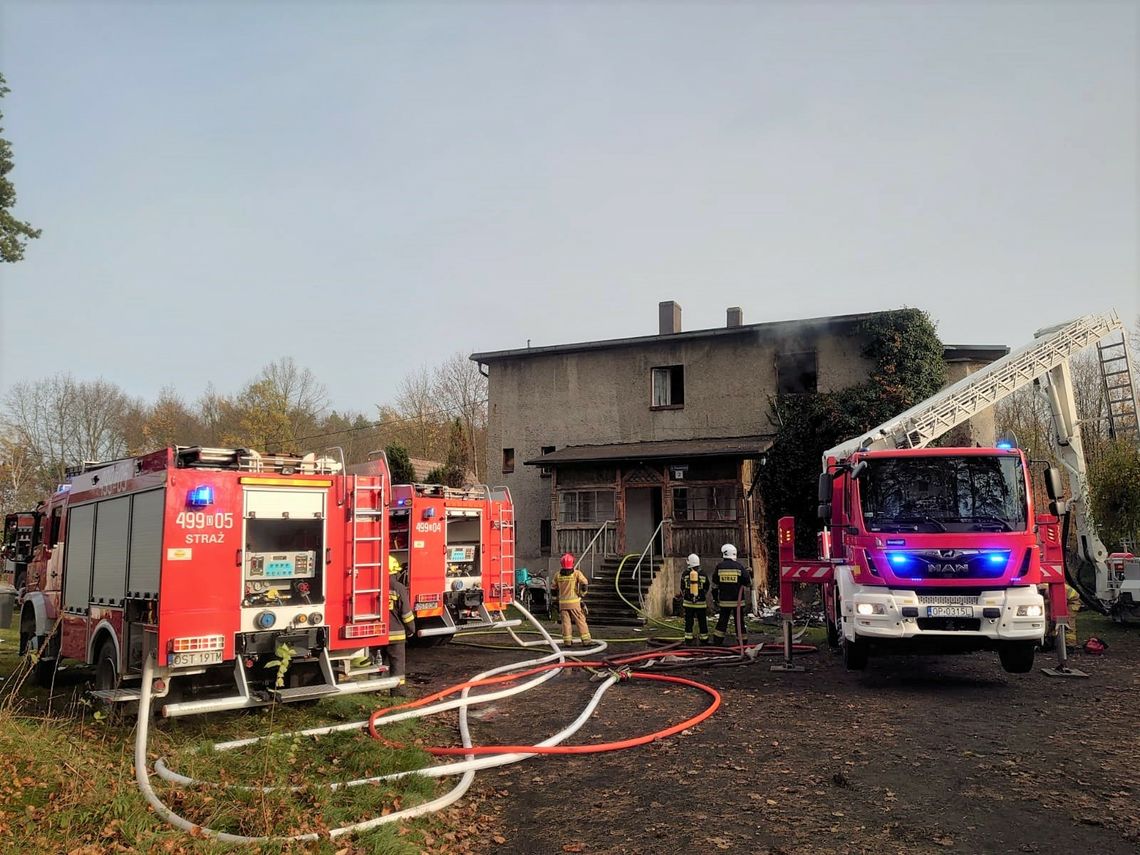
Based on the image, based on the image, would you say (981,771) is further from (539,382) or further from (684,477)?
(539,382)

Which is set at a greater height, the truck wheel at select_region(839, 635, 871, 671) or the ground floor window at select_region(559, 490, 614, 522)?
the ground floor window at select_region(559, 490, 614, 522)

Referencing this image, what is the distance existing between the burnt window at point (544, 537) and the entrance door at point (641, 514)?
292 cm

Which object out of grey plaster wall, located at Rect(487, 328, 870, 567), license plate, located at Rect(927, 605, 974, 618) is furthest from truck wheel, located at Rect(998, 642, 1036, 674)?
grey plaster wall, located at Rect(487, 328, 870, 567)

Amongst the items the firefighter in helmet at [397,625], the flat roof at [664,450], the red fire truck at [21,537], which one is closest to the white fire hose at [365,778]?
the firefighter in helmet at [397,625]

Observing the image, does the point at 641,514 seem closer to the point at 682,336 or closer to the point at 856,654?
the point at 682,336

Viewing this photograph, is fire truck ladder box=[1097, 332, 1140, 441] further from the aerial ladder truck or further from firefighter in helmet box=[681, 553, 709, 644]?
firefighter in helmet box=[681, 553, 709, 644]

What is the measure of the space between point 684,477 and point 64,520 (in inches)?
592

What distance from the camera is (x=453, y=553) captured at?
13930 mm

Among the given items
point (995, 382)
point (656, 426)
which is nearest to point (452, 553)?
point (995, 382)

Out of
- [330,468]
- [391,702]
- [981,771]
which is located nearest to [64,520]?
[330,468]

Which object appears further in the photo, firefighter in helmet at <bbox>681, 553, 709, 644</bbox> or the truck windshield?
firefighter in helmet at <bbox>681, 553, 709, 644</bbox>

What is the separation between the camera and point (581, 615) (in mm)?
14008

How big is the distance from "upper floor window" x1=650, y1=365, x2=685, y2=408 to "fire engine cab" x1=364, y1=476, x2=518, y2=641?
10595mm

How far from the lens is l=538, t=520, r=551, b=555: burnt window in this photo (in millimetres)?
25422
